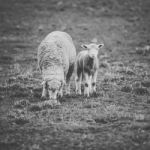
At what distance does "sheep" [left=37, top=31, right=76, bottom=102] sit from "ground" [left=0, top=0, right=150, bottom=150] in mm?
559

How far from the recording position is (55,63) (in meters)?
11.2

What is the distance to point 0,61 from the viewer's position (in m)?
18.8

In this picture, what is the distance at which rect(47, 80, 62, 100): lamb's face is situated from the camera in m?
10.4

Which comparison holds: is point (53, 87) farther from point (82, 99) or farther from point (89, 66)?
point (89, 66)

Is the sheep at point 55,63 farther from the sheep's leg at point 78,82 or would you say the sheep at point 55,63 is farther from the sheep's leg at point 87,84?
the sheep's leg at point 87,84

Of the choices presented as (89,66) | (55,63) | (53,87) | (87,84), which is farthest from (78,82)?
(53,87)

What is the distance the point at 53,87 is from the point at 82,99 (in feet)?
4.50

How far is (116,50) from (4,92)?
Answer: 11920 millimetres

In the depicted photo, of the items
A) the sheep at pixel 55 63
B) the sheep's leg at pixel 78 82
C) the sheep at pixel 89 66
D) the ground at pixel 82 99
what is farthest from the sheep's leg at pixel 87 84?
the sheep at pixel 55 63

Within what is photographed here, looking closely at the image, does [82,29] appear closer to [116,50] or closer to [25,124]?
[116,50]

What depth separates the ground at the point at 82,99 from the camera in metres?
7.67

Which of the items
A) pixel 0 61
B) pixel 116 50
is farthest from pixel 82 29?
pixel 0 61

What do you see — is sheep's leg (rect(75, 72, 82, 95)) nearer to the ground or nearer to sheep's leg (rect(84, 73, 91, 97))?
the ground

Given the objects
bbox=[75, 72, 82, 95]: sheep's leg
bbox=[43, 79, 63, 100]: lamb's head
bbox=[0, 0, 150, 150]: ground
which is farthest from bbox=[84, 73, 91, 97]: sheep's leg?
bbox=[43, 79, 63, 100]: lamb's head
